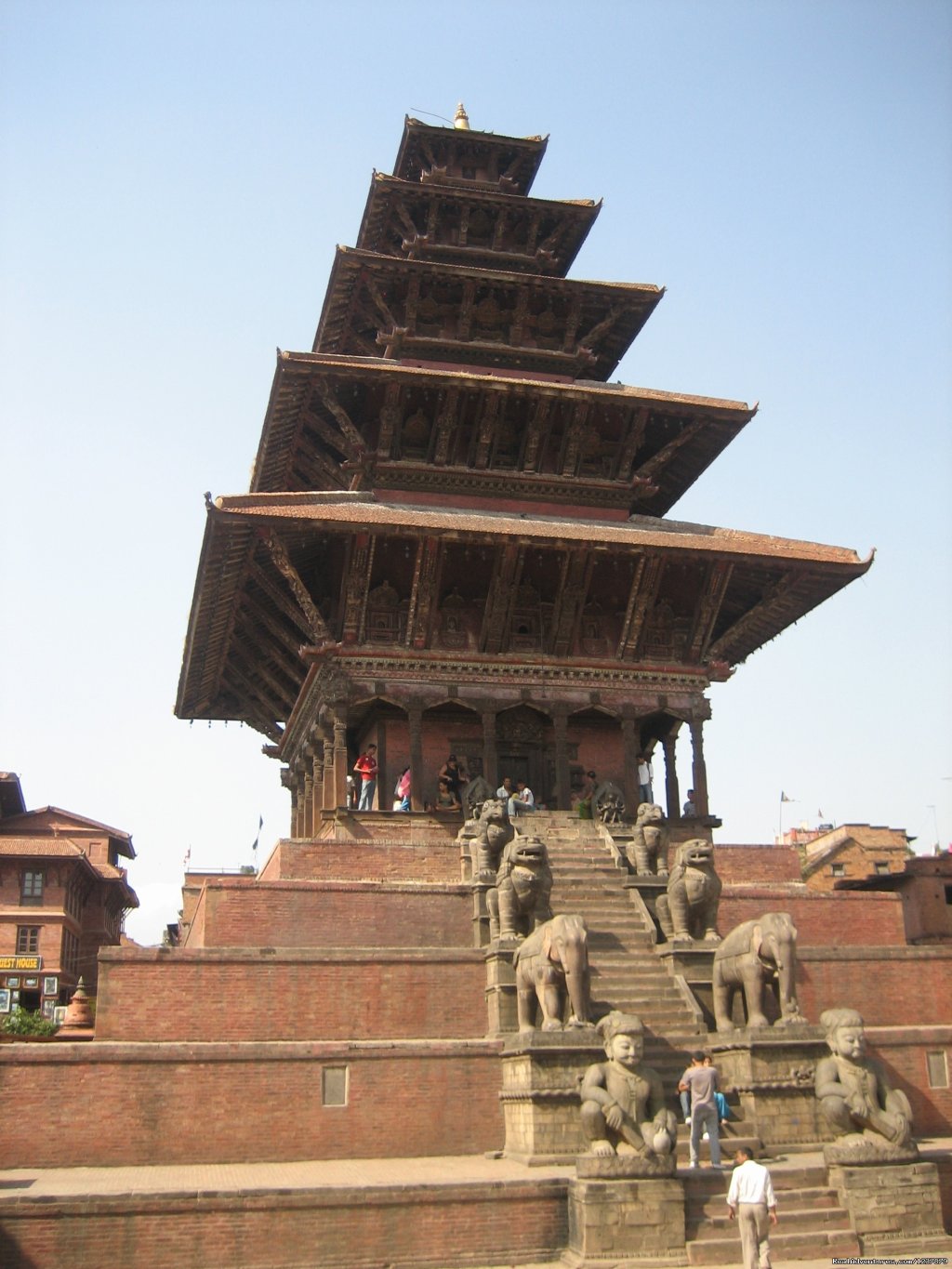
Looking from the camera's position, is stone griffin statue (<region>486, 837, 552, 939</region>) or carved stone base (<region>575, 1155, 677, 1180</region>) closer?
carved stone base (<region>575, 1155, 677, 1180</region>)

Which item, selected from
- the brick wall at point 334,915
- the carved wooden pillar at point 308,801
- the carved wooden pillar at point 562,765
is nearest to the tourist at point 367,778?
the carved wooden pillar at point 308,801

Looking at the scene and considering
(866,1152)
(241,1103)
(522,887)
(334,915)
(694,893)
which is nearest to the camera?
(866,1152)

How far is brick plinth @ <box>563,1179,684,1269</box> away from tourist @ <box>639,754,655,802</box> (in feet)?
39.9

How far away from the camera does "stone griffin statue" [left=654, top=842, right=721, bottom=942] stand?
616 inches

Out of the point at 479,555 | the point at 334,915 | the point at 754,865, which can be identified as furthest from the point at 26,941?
the point at 754,865

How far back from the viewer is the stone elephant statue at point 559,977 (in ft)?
44.3

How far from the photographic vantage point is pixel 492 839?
54.4 feet

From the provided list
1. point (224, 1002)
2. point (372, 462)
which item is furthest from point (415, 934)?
point (372, 462)

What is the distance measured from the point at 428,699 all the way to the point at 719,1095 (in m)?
9.14

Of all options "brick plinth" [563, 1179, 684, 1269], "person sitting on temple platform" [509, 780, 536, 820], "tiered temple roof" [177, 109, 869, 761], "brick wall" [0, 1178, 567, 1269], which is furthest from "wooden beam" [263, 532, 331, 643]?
"brick plinth" [563, 1179, 684, 1269]

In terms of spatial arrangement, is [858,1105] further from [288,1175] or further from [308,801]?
[308,801]

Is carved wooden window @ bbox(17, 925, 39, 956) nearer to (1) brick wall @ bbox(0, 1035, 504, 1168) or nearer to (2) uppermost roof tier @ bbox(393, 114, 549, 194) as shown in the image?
(2) uppermost roof tier @ bbox(393, 114, 549, 194)

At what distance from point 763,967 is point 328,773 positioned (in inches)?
348

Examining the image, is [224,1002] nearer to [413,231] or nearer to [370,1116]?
[370,1116]
